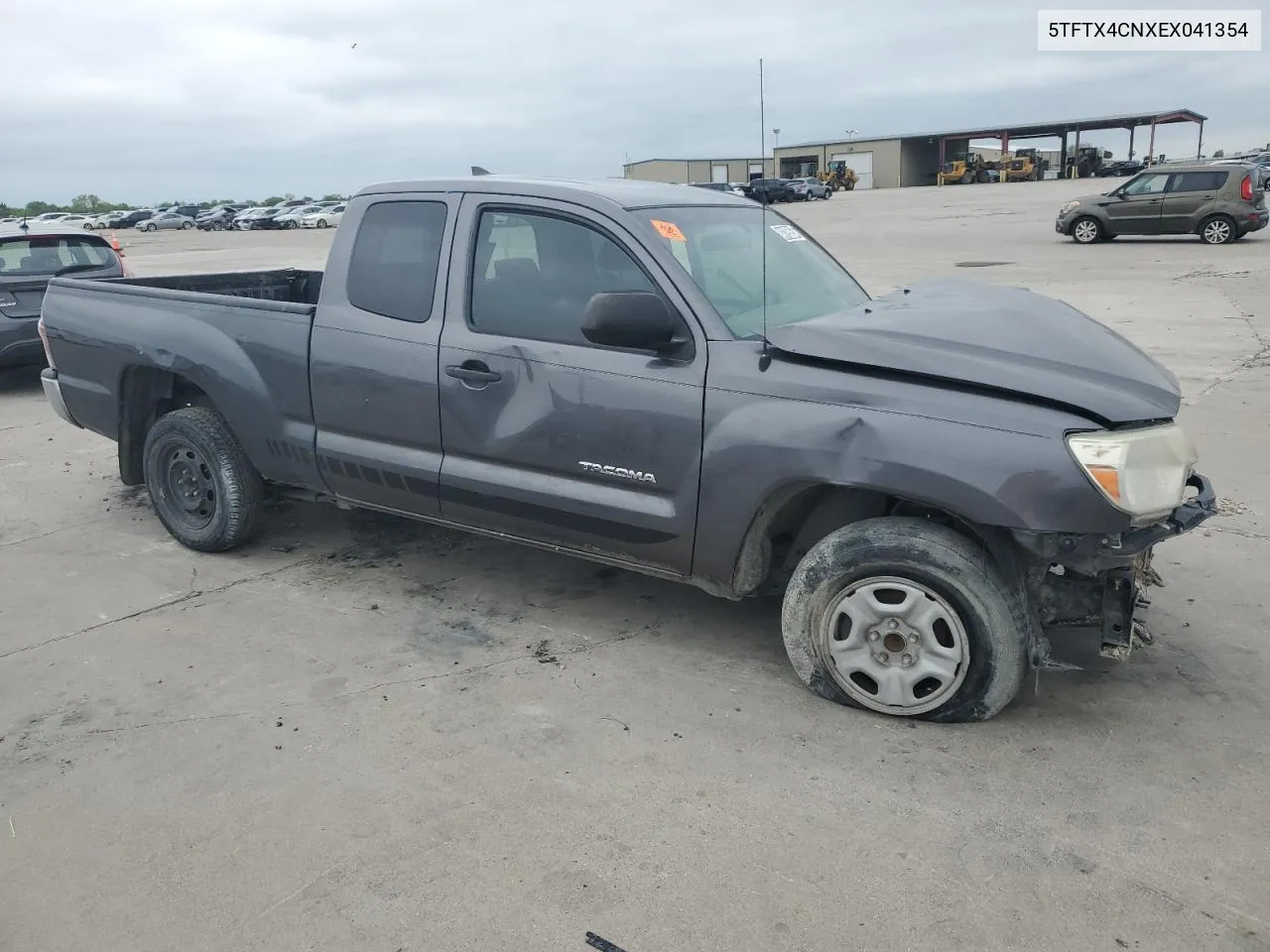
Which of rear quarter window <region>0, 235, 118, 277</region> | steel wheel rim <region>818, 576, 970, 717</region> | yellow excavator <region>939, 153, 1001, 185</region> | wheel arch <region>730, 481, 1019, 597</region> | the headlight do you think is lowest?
steel wheel rim <region>818, 576, 970, 717</region>

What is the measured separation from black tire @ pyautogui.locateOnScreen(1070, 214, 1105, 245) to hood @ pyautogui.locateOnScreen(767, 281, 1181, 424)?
19.8 meters

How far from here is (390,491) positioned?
4582mm

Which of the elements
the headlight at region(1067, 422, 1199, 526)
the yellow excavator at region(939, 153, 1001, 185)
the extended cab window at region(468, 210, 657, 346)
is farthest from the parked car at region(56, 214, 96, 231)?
the yellow excavator at region(939, 153, 1001, 185)

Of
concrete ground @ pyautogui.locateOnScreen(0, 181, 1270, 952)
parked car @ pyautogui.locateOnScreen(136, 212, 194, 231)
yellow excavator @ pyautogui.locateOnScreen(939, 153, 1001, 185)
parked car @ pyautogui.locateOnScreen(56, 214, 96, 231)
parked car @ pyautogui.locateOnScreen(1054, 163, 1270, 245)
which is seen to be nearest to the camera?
concrete ground @ pyautogui.locateOnScreen(0, 181, 1270, 952)

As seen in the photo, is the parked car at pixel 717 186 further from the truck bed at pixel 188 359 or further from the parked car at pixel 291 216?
the parked car at pixel 291 216

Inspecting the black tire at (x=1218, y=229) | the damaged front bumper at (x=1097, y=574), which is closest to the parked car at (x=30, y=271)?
the damaged front bumper at (x=1097, y=574)

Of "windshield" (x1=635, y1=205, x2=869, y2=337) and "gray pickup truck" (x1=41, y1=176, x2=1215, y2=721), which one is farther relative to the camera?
"windshield" (x1=635, y1=205, x2=869, y2=337)

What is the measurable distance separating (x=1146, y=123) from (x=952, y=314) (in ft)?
233

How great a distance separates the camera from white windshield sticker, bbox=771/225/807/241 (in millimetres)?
4620

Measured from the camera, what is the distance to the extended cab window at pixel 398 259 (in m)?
4.37

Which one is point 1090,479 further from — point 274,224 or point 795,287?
point 274,224

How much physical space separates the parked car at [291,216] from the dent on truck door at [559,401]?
5460 cm

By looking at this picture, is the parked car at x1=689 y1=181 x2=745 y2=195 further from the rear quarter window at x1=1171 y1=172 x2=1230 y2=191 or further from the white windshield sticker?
the rear quarter window at x1=1171 y1=172 x2=1230 y2=191

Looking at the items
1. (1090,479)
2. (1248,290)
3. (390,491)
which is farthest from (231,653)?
(1248,290)
